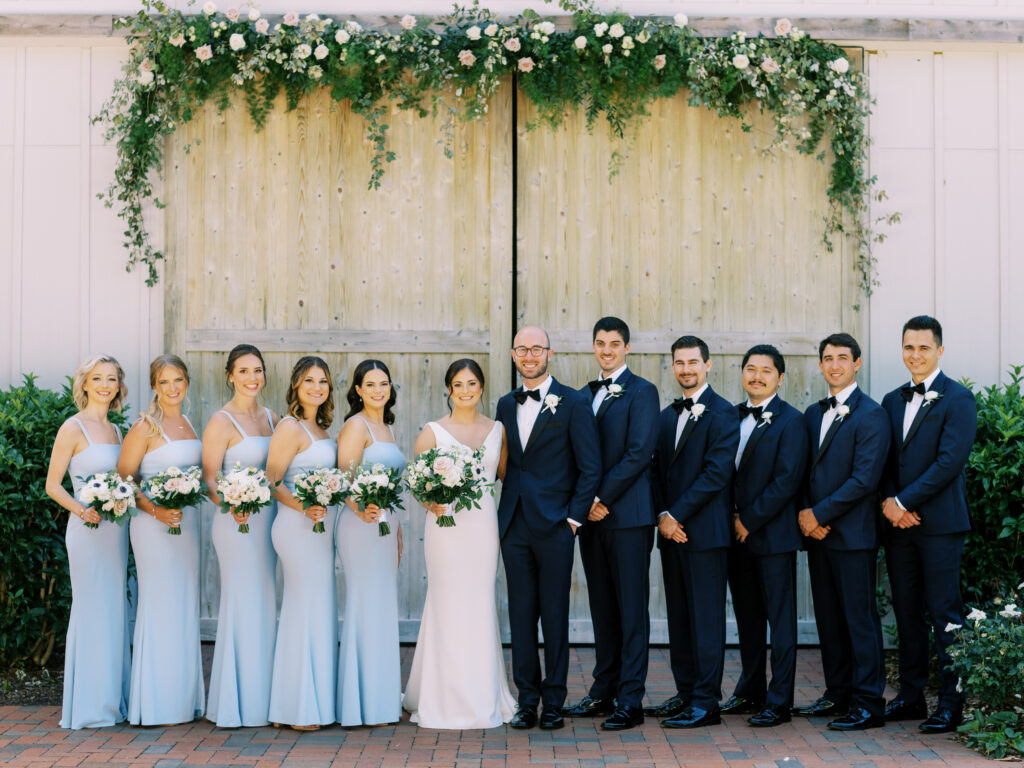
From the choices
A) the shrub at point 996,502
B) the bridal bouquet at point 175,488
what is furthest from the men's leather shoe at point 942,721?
the bridal bouquet at point 175,488

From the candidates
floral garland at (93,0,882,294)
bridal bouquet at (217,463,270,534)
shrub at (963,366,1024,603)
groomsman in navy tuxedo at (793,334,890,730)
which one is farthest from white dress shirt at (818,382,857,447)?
bridal bouquet at (217,463,270,534)

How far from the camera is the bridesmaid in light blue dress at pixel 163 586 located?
235 inches

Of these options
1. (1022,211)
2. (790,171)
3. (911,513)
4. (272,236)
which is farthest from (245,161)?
(1022,211)

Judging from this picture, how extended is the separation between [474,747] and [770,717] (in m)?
1.69

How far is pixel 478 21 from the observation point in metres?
7.63

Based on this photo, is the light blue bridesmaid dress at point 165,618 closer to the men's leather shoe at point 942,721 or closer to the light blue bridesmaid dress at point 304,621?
the light blue bridesmaid dress at point 304,621

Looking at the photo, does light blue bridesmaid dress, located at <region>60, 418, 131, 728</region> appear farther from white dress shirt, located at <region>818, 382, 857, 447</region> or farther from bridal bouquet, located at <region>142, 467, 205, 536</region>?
white dress shirt, located at <region>818, 382, 857, 447</region>

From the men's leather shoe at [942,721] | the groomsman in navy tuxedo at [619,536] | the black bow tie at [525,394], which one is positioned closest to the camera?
the men's leather shoe at [942,721]

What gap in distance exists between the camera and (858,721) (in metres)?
5.88

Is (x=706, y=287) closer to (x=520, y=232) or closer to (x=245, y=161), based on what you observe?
(x=520, y=232)

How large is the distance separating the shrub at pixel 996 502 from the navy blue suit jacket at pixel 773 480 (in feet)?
4.55

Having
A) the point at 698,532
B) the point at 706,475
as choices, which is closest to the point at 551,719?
the point at 698,532

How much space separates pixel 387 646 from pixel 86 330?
361 centimetres

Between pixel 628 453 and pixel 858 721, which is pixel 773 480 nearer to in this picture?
Result: pixel 628 453
